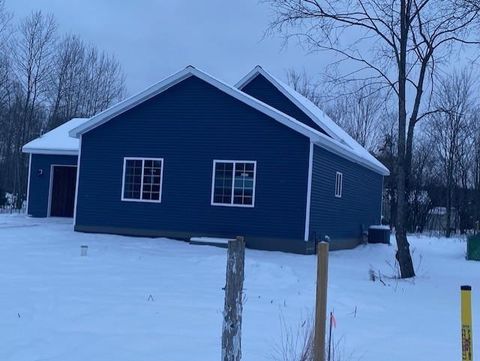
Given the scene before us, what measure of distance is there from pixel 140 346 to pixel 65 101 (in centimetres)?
4480

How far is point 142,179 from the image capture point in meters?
20.5

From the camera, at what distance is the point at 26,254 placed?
14883mm

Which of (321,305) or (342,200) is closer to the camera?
(321,305)

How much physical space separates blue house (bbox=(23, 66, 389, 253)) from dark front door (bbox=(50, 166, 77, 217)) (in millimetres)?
5989

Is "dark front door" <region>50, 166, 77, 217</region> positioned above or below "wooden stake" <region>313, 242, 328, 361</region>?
above

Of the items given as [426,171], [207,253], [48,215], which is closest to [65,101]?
[48,215]

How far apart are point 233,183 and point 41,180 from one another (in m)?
10.7

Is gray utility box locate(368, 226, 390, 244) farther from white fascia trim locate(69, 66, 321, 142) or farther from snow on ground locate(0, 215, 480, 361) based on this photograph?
white fascia trim locate(69, 66, 321, 142)

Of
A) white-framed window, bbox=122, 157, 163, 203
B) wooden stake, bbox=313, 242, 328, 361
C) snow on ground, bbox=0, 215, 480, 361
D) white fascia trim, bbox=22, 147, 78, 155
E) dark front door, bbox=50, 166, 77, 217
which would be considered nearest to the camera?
wooden stake, bbox=313, 242, 328, 361

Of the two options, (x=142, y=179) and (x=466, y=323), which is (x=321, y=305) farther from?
(x=142, y=179)

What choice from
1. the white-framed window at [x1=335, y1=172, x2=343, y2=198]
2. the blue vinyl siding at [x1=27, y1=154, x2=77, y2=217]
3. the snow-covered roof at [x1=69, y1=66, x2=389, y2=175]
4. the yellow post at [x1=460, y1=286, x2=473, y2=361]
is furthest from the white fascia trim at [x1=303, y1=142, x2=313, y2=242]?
the yellow post at [x1=460, y1=286, x2=473, y2=361]

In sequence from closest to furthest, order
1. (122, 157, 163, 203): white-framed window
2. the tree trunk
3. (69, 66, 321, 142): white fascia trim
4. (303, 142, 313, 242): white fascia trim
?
the tree trunk → (303, 142, 313, 242): white fascia trim → (69, 66, 321, 142): white fascia trim → (122, 157, 163, 203): white-framed window

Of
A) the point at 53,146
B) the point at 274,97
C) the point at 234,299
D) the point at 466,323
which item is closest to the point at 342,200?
the point at 274,97

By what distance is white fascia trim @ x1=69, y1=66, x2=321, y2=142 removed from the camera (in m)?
18.6
